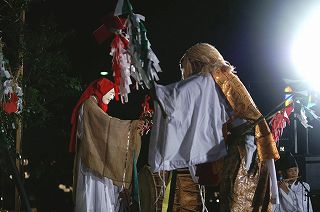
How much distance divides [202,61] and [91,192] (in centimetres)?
265

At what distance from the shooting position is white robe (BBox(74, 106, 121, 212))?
6152 millimetres

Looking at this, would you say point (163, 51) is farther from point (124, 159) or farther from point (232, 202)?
point (232, 202)

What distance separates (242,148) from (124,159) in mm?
2099

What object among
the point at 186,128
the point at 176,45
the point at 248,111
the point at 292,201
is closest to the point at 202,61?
the point at 248,111

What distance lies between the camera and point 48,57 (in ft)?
28.3

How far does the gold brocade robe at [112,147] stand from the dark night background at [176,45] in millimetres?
4046

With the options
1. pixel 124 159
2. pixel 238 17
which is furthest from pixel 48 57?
pixel 238 17

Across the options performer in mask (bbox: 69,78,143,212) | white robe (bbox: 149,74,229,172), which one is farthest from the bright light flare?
performer in mask (bbox: 69,78,143,212)

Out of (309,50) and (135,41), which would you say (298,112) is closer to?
(309,50)

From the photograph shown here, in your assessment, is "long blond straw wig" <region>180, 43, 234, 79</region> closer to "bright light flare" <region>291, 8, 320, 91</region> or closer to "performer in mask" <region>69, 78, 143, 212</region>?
"bright light flare" <region>291, 8, 320, 91</region>

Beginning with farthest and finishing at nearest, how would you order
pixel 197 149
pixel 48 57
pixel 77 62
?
1. pixel 77 62
2. pixel 48 57
3. pixel 197 149

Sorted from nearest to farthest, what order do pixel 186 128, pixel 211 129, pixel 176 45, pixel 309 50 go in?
1. pixel 186 128
2. pixel 211 129
3. pixel 309 50
4. pixel 176 45

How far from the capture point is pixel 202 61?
450 cm

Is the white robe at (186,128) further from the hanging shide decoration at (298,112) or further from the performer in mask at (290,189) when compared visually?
the performer in mask at (290,189)
